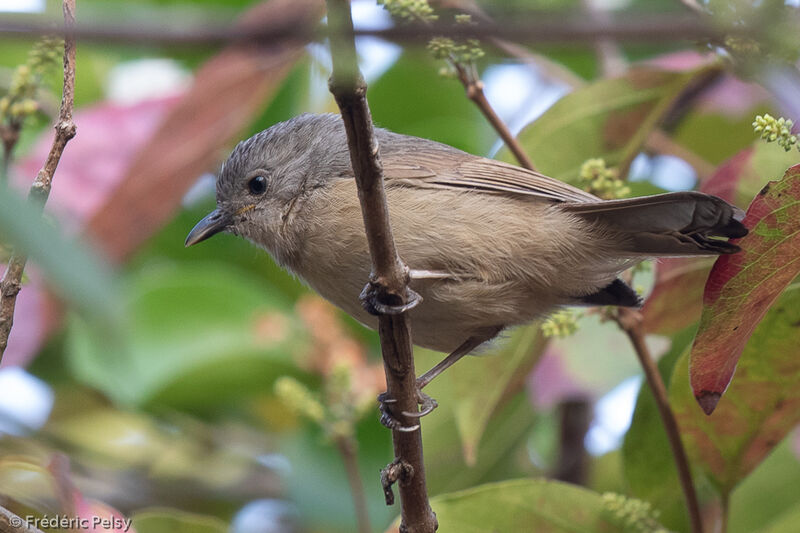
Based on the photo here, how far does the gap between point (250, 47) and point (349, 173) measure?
8.12ft

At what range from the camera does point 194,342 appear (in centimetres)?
423

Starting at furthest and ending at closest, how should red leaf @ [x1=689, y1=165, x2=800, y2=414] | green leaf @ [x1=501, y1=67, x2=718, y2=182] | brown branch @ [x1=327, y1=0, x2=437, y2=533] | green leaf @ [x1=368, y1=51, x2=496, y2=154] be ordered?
1. green leaf @ [x1=368, y1=51, x2=496, y2=154]
2. green leaf @ [x1=501, y1=67, x2=718, y2=182]
3. red leaf @ [x1=689, y1=165, x2=800, y2=414]
4. brown branch @ [x1=327, y1=0, x2=437, y2=533]

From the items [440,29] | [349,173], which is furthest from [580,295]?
[440,29]

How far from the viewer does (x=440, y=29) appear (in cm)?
92

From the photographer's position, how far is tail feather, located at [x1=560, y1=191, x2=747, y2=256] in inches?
101

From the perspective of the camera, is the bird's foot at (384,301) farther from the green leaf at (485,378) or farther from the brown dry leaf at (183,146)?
the brown dry leaf at (183,146)

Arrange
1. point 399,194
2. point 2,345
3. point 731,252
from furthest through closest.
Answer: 1. point 399,194
2. point 731,252
3. point 2,345

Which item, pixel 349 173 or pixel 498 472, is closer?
pixel 349 173

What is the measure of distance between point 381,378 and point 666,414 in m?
1.64

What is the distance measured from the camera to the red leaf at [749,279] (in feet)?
7.36

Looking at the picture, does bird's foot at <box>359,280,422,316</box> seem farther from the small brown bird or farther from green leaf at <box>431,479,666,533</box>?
green leaf at <box>431,479,666,533</box>

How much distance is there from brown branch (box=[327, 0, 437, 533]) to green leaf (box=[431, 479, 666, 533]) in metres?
0.26

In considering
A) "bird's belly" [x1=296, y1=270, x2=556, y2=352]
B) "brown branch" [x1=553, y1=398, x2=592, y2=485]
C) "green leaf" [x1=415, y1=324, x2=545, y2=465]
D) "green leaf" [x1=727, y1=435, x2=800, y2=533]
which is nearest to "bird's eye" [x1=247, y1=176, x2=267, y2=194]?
"bird's belly" [x1=296, y1=270, x2=556, y2=352]

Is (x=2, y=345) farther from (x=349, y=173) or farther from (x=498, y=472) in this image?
(x=498, y=472)
